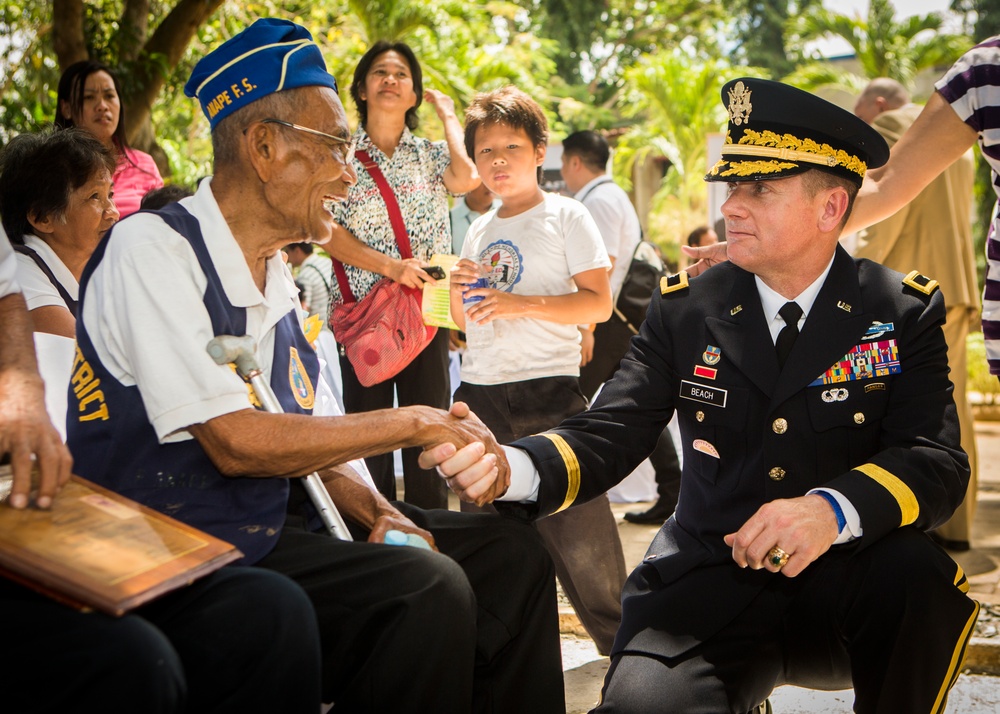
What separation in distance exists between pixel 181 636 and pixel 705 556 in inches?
52.9

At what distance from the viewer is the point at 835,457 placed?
104 inches

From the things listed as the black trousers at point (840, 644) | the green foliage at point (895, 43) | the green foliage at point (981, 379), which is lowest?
the green foliage at point (981, 379)

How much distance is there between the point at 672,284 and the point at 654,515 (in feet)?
11.1

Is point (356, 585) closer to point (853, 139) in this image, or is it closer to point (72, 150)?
point (853, 139)

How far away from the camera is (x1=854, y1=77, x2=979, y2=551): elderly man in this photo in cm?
535

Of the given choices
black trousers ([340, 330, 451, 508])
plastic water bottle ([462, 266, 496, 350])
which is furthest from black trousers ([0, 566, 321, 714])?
black trousers ([340, 330, 451, 508])

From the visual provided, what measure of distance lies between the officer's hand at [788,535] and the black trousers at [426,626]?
1.70ft

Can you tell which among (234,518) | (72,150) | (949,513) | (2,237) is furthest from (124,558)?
(72,150)

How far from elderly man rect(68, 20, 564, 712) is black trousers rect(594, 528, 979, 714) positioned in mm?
325

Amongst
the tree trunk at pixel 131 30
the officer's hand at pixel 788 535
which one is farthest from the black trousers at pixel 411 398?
the tree trunk at pixel 131 30

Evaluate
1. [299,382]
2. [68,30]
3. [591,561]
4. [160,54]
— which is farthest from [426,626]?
[68,30]

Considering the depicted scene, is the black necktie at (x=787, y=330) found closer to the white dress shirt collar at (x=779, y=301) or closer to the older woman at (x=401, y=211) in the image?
the white dress shirt collar at (x=779, y=301)

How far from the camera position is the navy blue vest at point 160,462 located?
222 cm

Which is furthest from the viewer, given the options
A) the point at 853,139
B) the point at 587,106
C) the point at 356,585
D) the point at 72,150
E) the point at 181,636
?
the point at 587,106
